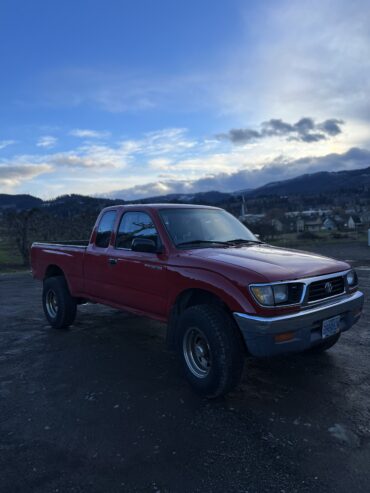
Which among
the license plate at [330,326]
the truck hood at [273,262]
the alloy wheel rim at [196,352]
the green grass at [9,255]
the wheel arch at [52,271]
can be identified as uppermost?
the truck hood at [273,262]

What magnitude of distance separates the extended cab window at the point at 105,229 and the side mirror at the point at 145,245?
1.15m

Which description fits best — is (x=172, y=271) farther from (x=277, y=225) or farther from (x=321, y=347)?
(x=277, y=225)

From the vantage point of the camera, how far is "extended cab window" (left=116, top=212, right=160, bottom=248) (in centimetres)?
479

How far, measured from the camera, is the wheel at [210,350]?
3609 millimetres

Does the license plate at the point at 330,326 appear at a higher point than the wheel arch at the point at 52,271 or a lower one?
lower

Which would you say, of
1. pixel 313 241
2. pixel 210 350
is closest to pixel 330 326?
pixel 210 350

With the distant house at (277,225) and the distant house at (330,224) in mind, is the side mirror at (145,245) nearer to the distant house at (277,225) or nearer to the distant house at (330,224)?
the distant house at (277,225)

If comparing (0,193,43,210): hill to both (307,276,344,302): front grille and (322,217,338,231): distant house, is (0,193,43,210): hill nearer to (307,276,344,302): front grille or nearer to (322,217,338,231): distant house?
(322,217,338,231): distant house

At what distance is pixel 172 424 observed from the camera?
3.40 meters

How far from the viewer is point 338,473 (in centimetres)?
271

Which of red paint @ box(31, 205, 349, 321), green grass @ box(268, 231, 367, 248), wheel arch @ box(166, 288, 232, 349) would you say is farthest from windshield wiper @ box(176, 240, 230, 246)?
green grass @ box(268, 231, 367, 248)

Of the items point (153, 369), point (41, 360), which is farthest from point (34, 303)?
point (153, 369)

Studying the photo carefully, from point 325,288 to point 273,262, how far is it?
60 centimetres

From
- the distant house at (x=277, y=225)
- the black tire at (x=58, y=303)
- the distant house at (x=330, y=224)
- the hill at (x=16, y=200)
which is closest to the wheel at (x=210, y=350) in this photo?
the black tire at (x=58, y=303)
